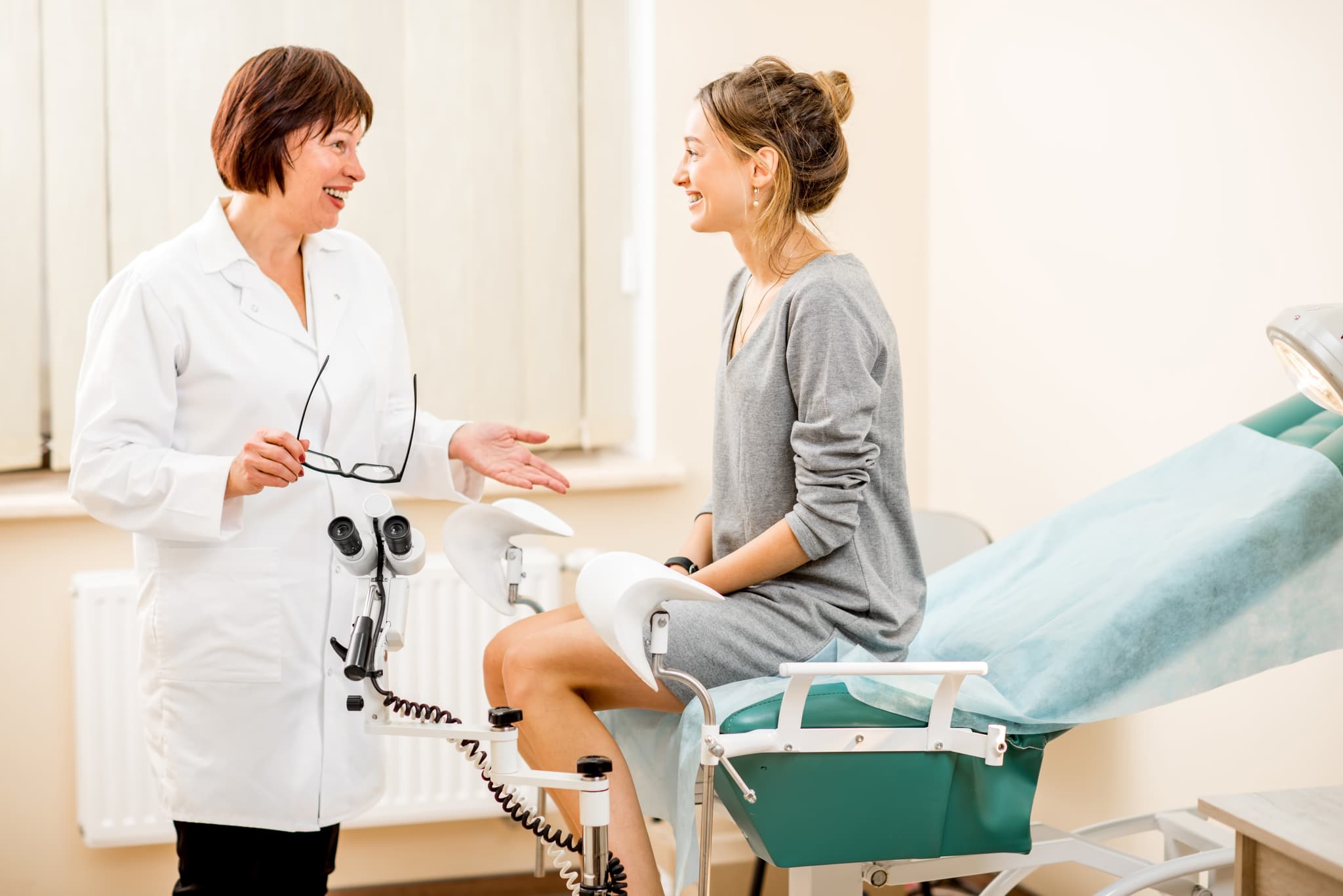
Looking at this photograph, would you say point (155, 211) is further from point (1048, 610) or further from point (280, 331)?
point (1048, 610)

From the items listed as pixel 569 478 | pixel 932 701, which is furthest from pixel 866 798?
pixel 569 478

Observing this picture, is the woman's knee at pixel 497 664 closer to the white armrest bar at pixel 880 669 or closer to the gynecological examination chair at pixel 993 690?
the gynecological examination chair at pixel 993 690

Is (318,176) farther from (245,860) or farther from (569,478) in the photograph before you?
(569,478)

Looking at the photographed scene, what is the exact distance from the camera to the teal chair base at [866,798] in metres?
1.33

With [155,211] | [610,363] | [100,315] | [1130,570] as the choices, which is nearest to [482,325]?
A: [610,363]

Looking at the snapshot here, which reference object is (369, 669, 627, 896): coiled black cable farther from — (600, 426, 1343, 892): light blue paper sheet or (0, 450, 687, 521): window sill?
(0, 450, 687, 521): window sill

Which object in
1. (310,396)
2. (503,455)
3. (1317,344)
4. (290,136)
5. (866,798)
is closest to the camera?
(1317,344)

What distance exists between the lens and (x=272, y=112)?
5.10ft

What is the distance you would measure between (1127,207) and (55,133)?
1.95 m

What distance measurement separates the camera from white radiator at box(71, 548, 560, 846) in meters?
2.27

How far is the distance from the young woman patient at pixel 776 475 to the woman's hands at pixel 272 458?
33 cm

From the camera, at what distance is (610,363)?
8.73 ft

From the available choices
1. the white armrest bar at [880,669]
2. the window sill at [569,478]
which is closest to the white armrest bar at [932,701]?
the white armrest bar at [880,669]

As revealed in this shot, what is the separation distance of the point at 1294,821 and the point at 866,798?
0.42 m
